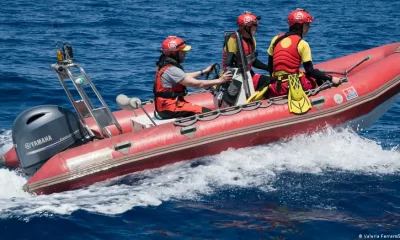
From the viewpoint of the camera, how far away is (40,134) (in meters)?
7.43

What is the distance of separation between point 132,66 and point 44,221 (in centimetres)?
752

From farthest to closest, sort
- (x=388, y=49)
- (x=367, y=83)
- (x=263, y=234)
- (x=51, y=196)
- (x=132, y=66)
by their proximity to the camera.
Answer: (x=132, y=66) < (x=388, y=49) < (x=367, y=83) < (x=51, y=196) < (x=263, y=234)

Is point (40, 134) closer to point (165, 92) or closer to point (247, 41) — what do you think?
point (165, 92)

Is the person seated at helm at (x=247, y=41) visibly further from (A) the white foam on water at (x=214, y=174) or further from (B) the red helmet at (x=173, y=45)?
(A) the white foam on water at (x=214, y=174)

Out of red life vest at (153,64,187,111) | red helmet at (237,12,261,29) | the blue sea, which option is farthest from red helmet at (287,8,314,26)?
red life vest at (153,64,187,111)

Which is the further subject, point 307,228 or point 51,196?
point 51,196

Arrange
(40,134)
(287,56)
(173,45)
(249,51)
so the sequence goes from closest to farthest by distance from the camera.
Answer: (40,134) → (173,45) → (287,56) → (249,51)

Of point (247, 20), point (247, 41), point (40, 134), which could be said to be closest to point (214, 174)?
point (40, 134)

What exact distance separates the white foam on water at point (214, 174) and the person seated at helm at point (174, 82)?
2.34 ft

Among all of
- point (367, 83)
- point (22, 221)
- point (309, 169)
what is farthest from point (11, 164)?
point (367, 83)

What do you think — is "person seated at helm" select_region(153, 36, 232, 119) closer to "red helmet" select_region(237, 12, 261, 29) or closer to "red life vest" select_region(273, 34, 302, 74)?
"red life vest" select_region(273, 34, 302, 74)

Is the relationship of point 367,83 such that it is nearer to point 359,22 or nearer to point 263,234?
point 263,234

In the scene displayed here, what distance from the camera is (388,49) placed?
9852mm

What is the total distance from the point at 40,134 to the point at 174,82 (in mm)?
1676
